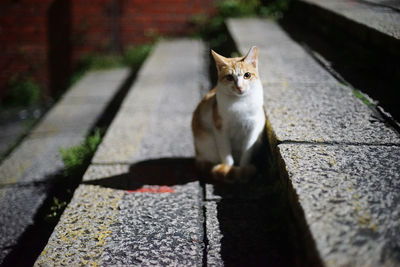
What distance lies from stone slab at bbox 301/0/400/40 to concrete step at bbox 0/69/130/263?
105 inches

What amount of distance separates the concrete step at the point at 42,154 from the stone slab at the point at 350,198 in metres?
1.79

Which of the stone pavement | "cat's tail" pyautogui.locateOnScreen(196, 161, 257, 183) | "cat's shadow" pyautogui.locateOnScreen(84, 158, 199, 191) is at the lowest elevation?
"cat's shadow" pyautogui.locateOnScreen(84, 158, 199, 191)

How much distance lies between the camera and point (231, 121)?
186 centimetres

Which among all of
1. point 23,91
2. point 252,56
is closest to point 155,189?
point 252,56

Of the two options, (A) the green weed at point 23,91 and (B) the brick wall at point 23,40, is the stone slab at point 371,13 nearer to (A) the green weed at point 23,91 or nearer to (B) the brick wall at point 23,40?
(B) the brick wall at point 23,40

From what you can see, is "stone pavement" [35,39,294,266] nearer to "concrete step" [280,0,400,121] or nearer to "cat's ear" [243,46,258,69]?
"cat's ear" [243,46,258,69]

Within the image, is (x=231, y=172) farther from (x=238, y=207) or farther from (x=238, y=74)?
(x=238, y=74)

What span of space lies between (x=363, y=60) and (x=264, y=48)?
1.05m

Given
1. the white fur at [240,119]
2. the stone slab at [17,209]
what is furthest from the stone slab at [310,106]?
the stone slab at [17,209]

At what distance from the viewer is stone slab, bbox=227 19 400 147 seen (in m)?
1.77

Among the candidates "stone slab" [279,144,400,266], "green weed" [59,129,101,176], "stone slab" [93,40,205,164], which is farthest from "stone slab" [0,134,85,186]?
"stone slab" [279,144,400,266]

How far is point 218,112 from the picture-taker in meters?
1.89

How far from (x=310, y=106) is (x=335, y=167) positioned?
0.73 m

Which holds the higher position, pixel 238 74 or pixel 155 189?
pixel 238 74
